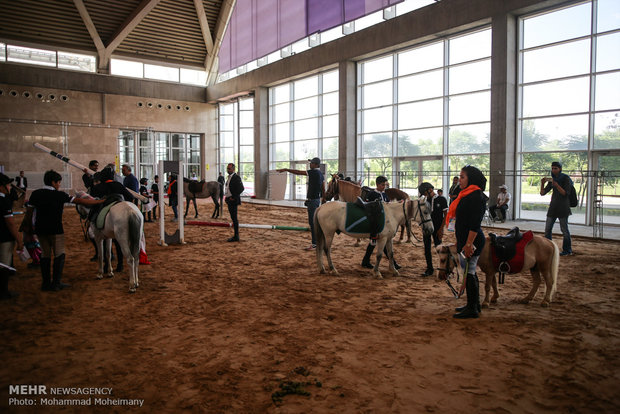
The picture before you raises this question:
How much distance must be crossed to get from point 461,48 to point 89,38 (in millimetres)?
21694

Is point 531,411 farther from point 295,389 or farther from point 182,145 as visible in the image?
point 182,145

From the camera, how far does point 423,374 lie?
355cm

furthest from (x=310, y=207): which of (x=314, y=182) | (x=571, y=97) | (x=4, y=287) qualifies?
(x=571, y=97)

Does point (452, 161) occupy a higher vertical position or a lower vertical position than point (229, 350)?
higher

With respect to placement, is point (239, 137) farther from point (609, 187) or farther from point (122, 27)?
point (609, 187)

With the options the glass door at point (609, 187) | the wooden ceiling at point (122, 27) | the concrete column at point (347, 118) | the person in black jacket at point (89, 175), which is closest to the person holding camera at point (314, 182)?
the person in black jacket at point (89, 175)

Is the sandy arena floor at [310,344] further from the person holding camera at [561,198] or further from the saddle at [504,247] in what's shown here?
the person holding camera at [561,198]

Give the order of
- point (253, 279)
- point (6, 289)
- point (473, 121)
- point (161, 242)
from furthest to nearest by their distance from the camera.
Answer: point (473, 121) < point (161, 242) < point (253, 279) < point (6, 289)

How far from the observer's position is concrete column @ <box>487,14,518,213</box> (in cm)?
1434

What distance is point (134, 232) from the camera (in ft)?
20.3

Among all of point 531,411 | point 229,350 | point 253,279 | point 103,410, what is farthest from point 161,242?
point 531,411

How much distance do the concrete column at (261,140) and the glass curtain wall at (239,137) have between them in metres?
1.21

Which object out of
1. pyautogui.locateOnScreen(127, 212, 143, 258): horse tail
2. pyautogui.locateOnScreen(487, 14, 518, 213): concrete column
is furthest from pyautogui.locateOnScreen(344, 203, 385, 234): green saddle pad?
pyautogui.locateOnScreen(487, 14, 518, 213): concrete column

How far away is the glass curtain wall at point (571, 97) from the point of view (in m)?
12.7
